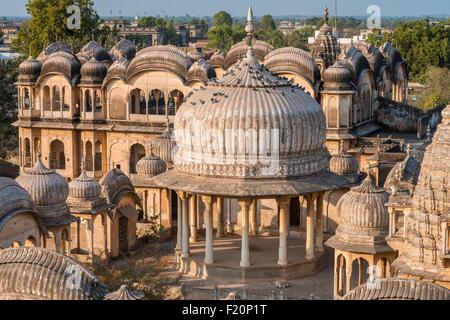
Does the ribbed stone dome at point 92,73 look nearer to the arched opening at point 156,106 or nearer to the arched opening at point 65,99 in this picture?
the arched opening at point 65,99

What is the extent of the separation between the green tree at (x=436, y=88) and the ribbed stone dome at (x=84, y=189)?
32100 mm

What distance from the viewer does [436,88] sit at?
60.1 meters

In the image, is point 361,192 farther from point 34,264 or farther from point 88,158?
point 88,158

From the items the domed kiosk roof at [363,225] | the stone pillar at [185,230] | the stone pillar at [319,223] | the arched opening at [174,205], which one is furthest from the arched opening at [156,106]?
the domed kiosk roof at [363,225]

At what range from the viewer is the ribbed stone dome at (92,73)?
132ft

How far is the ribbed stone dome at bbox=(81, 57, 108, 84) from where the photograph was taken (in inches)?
1578

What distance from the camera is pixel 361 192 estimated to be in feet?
78.3

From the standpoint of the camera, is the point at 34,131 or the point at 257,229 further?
the point at 34,131

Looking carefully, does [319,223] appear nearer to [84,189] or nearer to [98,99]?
[84,189]

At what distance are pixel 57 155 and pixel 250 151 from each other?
672 inches

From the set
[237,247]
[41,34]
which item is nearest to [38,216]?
[237,247]

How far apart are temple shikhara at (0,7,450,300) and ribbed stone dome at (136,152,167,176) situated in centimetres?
4

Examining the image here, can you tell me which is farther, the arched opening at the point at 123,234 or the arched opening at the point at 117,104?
the arched opening at the point at 117,104
